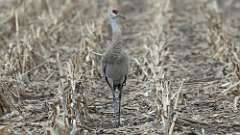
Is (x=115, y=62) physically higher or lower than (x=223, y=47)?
lower

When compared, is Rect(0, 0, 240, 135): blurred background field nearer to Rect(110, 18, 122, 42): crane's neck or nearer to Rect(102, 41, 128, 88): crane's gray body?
Rect(102, 41, 128, 88): crane's gray body

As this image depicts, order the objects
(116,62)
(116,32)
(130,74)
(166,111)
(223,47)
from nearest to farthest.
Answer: (166,111) → (116,62) → (116,32) → (130,74) → (223,47)

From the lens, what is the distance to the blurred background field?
6492 millimetres

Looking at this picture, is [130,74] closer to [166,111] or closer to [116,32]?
[116,32]

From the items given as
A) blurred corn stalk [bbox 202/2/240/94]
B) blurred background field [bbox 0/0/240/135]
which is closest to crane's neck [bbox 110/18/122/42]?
blurred background field [bbox 0/0/240/135]

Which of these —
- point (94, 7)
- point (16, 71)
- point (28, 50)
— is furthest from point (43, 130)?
point (94, 7)

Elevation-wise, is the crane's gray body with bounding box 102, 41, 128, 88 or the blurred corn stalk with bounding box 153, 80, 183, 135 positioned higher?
the crane's gray body with bounding box 102, 41, 128, 88

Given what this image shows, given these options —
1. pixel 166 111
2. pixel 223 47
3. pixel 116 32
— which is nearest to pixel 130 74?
pixel 223 47

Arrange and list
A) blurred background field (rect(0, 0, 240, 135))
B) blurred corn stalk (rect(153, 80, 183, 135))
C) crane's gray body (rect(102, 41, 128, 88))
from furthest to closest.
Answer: crane's gray body (rect(102, 41, 128, 88)) → blurred background field (rect(0, 0, 240, 135)) → blurred corn stalk (rect(153, 80, 183, 135))

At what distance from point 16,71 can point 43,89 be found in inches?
18.4

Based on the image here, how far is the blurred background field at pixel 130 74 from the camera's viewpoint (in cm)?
649

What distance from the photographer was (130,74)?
9297mm

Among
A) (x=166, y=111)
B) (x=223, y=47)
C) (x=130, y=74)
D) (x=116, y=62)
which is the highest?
(x=223, y=47)

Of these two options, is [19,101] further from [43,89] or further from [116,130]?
[116,130]
